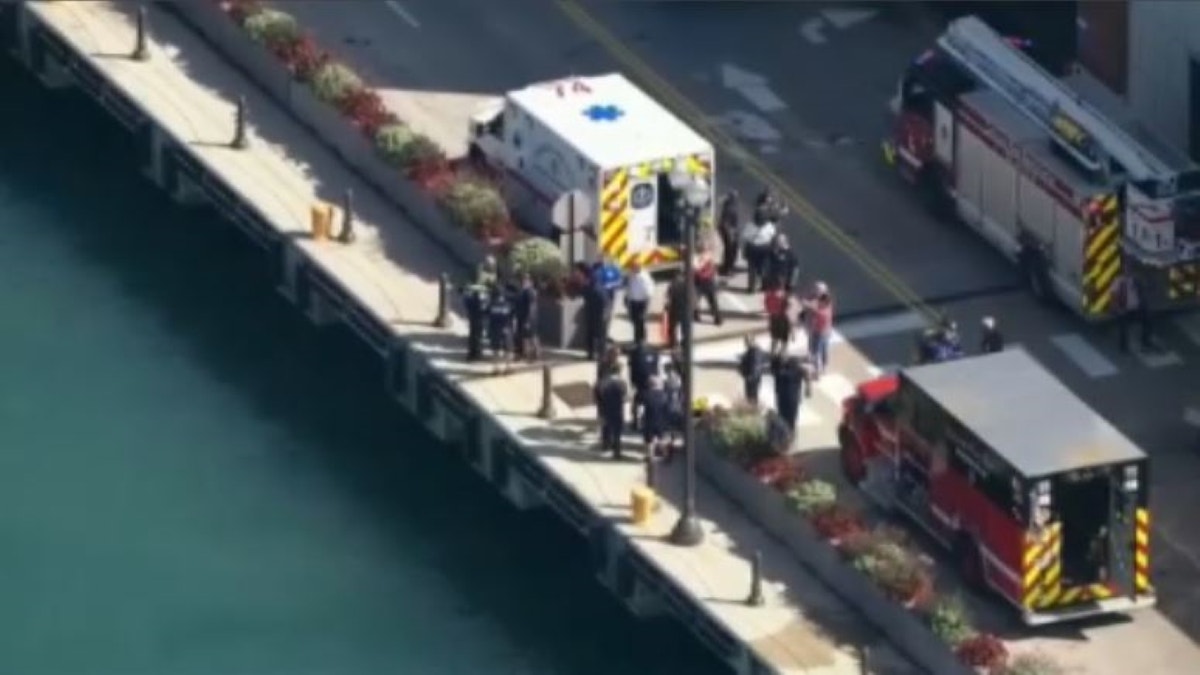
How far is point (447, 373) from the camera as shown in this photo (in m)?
88.9

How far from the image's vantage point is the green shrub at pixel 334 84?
95.9 m

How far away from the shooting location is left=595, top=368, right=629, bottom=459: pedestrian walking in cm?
8538

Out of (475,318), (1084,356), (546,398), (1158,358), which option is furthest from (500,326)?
(1158,358)

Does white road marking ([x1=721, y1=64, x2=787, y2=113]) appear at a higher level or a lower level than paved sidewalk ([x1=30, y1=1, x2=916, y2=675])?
higher

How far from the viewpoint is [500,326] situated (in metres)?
88.6

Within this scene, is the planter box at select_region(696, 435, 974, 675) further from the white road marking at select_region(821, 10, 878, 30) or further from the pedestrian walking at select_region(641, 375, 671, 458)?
the white road marking at select_region(821, 10, 878, 30)

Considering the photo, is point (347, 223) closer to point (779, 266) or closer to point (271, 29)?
point (271, 29)

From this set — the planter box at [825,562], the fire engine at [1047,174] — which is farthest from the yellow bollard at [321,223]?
the planter box at [825,562]

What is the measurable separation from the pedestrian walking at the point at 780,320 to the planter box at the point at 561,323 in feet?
10.1

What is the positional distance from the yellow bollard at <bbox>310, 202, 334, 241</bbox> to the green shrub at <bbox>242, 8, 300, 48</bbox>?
5.19 meters

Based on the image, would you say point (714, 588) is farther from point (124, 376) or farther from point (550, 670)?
point (124, 376)

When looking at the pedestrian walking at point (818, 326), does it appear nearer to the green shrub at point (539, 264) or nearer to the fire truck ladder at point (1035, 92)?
the green shrub at point (539, 264)

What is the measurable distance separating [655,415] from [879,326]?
6586mm

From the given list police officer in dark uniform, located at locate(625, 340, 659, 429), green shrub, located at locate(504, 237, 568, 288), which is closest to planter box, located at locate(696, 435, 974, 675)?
police officer in dark uniform, located at locate(625, 340, 659, 429)
